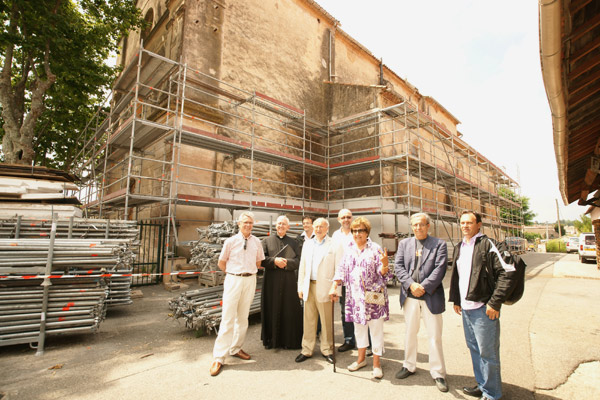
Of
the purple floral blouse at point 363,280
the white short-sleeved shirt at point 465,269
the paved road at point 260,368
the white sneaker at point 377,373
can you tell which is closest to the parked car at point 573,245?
the paved road at point 260,368

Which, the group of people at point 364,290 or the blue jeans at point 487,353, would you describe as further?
the group of people at point 364,290

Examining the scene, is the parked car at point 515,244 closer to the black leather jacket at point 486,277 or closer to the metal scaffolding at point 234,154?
the metal scaffolding at point 234,154

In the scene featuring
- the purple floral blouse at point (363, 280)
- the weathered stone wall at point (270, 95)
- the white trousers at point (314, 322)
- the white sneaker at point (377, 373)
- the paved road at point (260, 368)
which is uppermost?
the weathered stone wall at point (270, 95)

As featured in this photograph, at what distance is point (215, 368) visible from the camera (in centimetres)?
354

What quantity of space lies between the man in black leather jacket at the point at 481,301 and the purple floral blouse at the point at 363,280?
2.84ft

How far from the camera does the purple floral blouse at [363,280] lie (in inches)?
138

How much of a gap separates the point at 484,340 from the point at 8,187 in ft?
36.2

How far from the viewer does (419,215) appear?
3568 millimetres

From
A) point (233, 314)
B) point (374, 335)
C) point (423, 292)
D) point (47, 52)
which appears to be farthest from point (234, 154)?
point (423, 292)

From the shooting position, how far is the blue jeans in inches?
111

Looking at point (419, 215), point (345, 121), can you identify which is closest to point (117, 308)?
point (419, 215)

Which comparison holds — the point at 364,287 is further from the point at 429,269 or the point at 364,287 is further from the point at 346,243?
the point at 346,243

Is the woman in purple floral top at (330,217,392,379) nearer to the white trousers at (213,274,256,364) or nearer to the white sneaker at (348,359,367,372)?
the white sneaker at (348,359,367,372)

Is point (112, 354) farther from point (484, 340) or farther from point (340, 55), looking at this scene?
point (340, 55)
